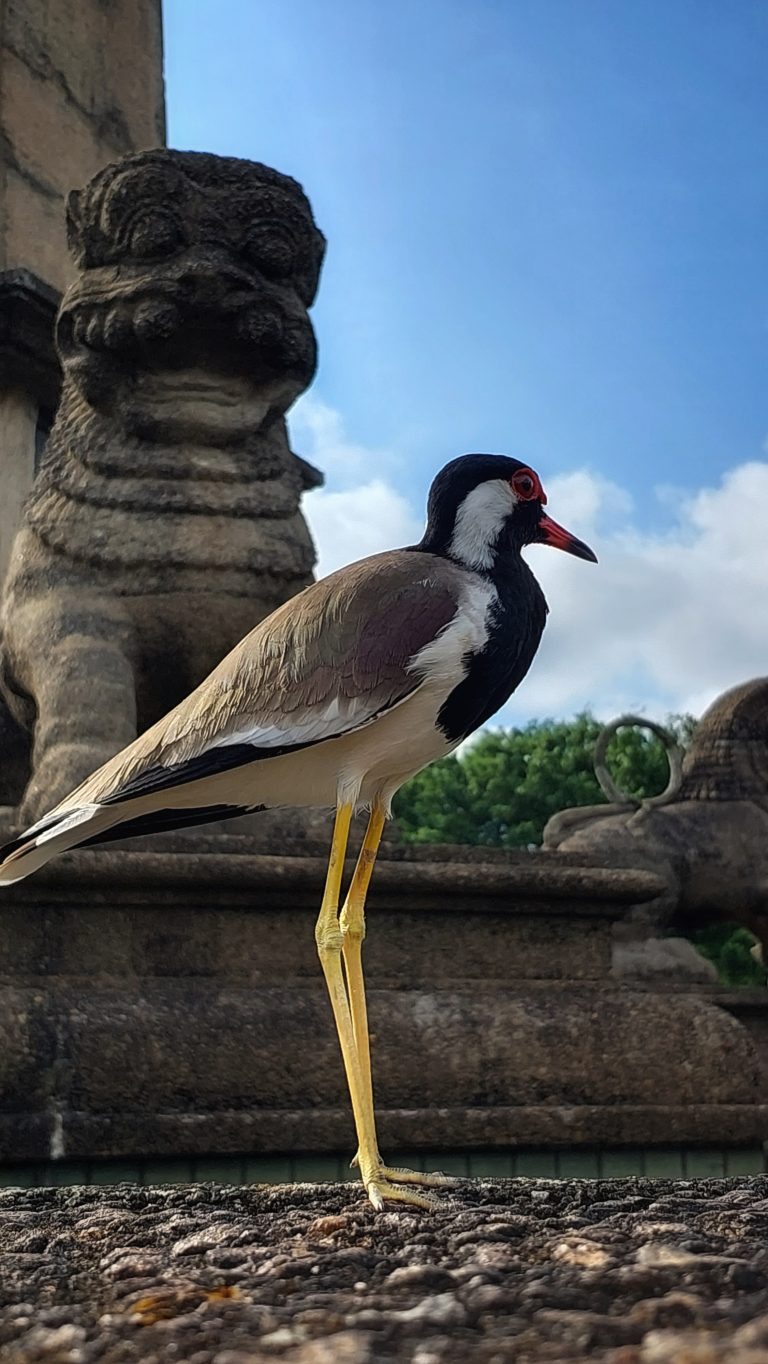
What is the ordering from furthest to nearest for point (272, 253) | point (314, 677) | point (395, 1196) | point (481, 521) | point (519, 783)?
point (519, 783) < point (272, 253) < point (481, 521) < point (314, 677) < point (395, 1196)

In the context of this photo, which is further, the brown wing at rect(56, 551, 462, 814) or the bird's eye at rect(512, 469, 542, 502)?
the bird's eye at rect(512, 469, 542, 502)

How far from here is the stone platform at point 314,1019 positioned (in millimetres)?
4359

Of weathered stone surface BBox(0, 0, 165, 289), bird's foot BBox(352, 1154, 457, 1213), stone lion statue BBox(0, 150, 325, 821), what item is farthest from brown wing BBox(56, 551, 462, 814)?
weathered stone surface BBox(0, 0, 165, 289)

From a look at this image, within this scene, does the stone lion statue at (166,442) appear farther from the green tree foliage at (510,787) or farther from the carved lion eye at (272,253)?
the green tree foliage at (510,787)

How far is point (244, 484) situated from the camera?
5945mm

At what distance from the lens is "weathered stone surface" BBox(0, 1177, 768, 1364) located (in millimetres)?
1722

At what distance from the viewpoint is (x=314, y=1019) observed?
4625 millimetres

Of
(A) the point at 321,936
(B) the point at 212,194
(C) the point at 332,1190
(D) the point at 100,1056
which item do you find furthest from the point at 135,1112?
(B) the point at 212,194

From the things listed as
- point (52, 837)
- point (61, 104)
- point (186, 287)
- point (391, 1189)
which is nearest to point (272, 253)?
point (186, 287)

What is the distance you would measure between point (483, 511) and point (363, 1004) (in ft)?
3.71

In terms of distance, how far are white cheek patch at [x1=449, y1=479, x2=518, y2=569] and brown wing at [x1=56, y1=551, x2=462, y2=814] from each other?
0.09 m

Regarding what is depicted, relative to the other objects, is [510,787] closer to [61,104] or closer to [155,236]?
[61,104]

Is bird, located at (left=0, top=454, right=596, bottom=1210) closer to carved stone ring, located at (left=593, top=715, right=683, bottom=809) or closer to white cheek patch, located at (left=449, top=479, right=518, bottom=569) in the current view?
white cheek patch, located at (left=449, top=479, right=518, bottom=569)

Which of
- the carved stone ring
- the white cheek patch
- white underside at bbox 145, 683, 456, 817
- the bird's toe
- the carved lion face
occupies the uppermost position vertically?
the carved lion face
